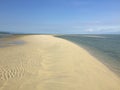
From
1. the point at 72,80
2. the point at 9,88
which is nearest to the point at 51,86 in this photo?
the point at 72,80

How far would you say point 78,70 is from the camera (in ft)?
28.2

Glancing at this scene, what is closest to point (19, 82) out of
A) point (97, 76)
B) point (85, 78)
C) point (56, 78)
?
point (56, 78)

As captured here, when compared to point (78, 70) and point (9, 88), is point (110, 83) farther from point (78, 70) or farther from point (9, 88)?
point (9, 88)

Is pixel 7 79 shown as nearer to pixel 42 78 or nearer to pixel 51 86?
pixel 42 78

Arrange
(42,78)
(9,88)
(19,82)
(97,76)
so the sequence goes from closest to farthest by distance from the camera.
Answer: (9,88), (19,82), (42,78), (97,76)

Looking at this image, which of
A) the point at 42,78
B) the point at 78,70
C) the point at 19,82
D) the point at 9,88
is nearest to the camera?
the point at 9,88

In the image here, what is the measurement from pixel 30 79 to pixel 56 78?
1.21 metres

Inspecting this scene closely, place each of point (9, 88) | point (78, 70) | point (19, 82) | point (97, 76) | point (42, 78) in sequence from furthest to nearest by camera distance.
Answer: point (78, 70)
point (97, 76)
point (42, 78)
point (19, 82)
point (9, 88)

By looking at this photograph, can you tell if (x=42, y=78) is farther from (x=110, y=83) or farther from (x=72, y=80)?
(x=110, y=83)

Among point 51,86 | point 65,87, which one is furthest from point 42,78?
point 65,87

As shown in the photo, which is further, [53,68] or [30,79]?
[53,68]

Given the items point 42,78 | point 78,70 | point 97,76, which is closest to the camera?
point 42,78

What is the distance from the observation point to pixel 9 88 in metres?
5.95

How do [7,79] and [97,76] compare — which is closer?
[7,79]
